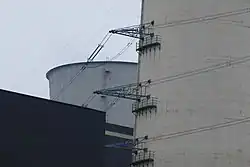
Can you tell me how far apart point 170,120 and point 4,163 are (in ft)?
20.3

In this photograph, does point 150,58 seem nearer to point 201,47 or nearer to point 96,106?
point 201,47

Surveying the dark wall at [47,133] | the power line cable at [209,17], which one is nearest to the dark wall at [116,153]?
the dark wall at [47,133]

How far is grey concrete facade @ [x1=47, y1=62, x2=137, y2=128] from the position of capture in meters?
28.6

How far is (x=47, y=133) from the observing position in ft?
76.3

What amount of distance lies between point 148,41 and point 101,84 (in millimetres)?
8648

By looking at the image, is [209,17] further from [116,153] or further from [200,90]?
[116,153]

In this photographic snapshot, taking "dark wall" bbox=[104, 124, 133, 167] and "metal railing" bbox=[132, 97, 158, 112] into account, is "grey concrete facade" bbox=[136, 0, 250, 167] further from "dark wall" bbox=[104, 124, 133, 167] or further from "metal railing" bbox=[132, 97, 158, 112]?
"dark wall" bbox=[104, 124, 133, 167]

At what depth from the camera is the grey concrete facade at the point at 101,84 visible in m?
28.6

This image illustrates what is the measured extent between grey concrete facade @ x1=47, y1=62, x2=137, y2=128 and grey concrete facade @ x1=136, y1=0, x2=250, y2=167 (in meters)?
8.83

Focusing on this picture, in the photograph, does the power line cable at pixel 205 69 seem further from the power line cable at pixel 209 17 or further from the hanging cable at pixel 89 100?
the hanging cable at pixel 89 100

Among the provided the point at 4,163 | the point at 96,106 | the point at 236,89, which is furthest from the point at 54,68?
the point at 236,89

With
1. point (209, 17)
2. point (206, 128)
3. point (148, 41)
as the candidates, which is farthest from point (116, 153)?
point (209, 17)

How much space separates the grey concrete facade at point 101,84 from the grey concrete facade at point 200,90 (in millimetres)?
8831

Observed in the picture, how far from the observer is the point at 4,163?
71.9 feet
